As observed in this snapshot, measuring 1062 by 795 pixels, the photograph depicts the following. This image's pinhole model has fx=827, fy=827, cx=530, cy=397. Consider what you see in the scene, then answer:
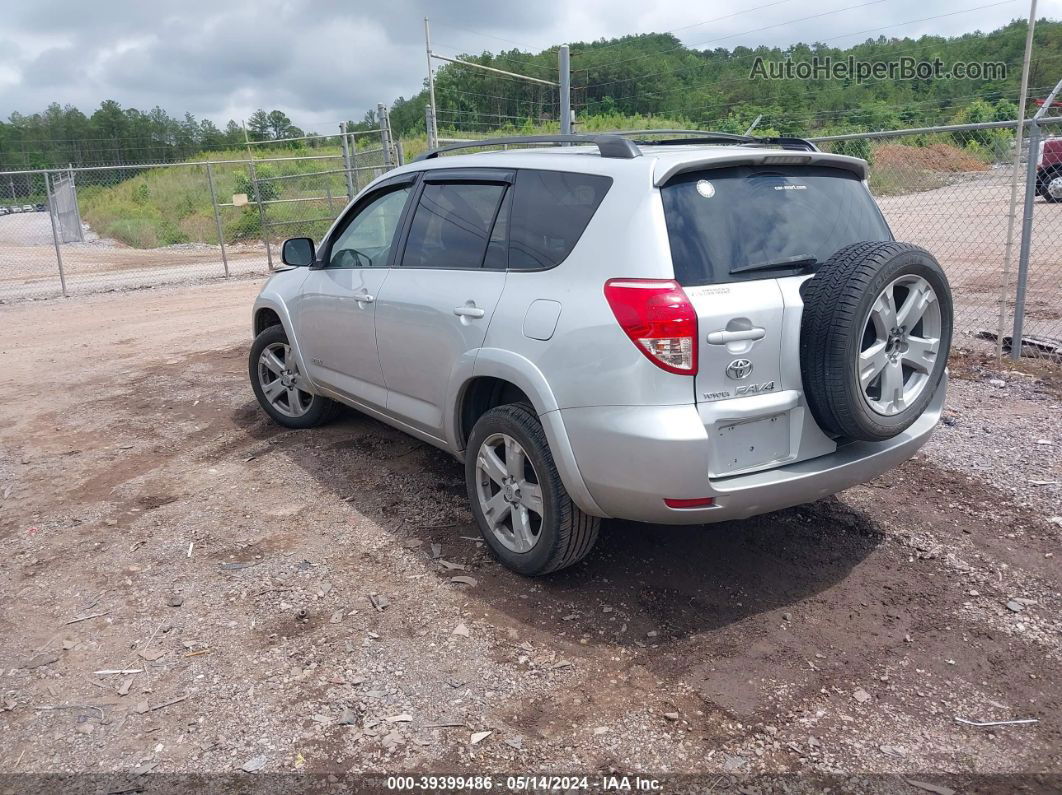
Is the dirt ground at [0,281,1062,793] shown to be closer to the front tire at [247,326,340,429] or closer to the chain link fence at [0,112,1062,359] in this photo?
the front tire at [247,326,340,429]

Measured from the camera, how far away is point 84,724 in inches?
112

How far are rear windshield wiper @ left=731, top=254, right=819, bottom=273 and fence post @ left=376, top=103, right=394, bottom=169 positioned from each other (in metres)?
13.4

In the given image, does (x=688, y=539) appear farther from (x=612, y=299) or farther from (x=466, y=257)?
(x=466, y=257)

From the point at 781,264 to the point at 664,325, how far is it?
2.05 feet

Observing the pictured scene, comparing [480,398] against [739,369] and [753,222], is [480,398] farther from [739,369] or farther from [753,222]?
[753,222]

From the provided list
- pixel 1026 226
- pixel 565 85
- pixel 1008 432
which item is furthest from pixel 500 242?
pixel 565 85

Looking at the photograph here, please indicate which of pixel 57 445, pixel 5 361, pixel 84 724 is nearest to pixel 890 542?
pixel 84 724

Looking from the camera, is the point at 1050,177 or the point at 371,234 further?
the point at 1050,177

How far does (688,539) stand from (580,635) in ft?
3.19

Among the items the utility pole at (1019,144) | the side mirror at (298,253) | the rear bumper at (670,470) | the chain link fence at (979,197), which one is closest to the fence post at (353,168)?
the chain link fence at (979,197)

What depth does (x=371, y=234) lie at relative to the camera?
4895 millimetres

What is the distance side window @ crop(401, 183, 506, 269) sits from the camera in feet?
12.9

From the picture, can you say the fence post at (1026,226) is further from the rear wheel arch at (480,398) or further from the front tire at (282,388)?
the front tire at (282,388)

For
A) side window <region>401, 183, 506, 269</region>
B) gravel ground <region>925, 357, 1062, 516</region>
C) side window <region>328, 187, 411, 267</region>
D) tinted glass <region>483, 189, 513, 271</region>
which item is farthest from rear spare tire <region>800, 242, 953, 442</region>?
side window <region>328, 187, 411, 267</region>
